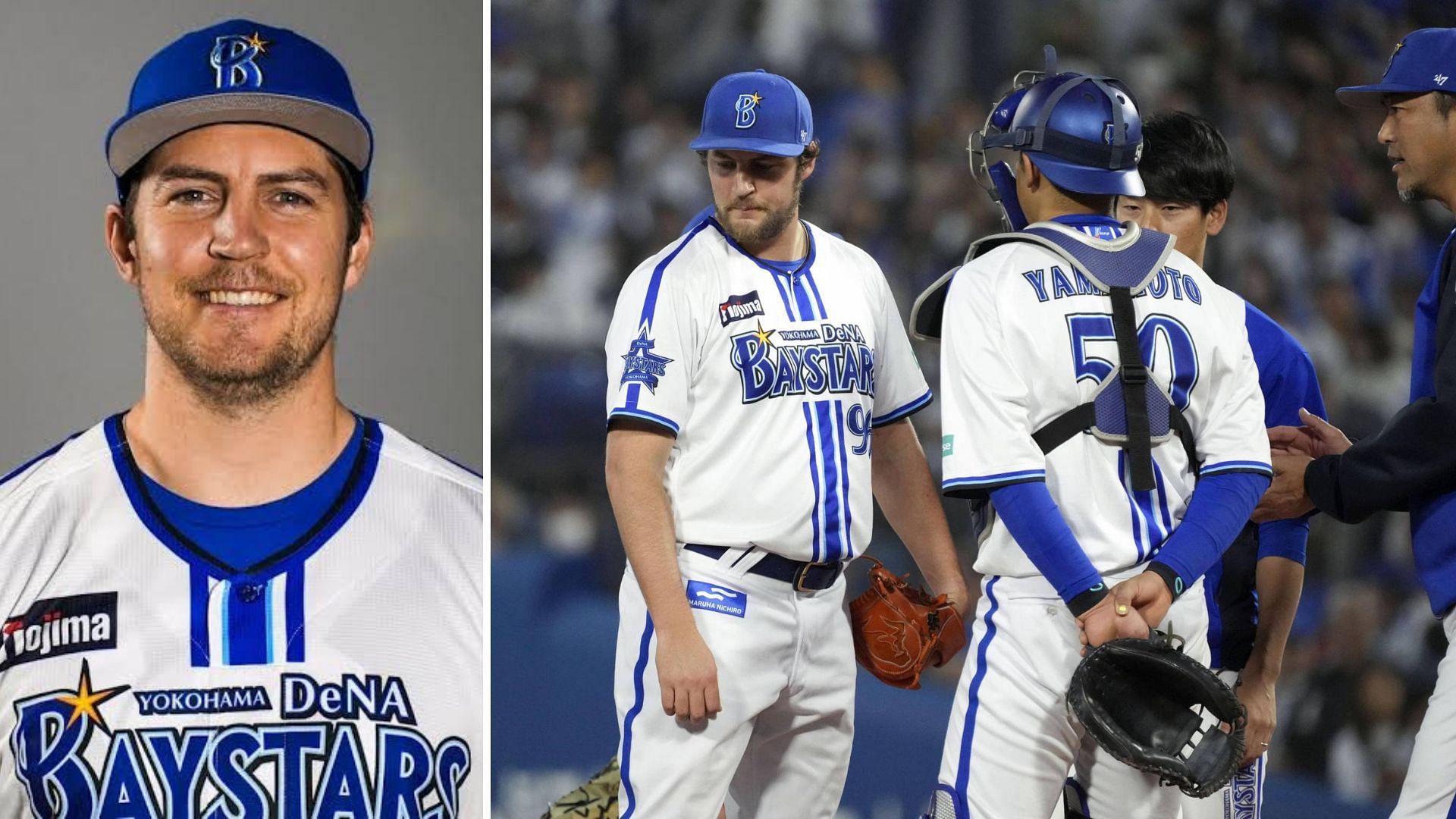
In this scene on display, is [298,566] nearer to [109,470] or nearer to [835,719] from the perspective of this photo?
[109,470]

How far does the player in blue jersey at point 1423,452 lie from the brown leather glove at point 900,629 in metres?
0.71

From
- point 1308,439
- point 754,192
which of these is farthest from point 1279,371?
point 754,192

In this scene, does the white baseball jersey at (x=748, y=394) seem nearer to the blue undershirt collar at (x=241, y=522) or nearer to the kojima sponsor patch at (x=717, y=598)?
the kojima sponsor patch at (x=717, y=598)

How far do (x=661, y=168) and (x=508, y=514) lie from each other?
1.27 metres

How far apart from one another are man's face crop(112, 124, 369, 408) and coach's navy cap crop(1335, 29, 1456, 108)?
2.05 meters

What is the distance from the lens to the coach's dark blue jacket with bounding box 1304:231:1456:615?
268 centimetres

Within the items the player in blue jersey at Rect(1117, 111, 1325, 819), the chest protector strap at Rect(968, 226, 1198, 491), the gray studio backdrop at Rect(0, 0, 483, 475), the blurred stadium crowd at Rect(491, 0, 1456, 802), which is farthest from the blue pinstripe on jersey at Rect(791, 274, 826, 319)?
the blurred stadium crowd at Rect(491, 0, 1456, 802)

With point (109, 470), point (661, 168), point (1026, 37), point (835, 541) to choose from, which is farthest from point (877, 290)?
point (1026, 37)

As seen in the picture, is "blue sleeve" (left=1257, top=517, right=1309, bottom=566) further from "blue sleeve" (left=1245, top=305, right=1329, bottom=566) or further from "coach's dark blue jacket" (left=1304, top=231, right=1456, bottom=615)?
"coach's dark blue jacket" (left=1304, top=231, right=1456, bottom=615)

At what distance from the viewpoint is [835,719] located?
3.03 meters

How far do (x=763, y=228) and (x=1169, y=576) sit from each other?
3.60 feet

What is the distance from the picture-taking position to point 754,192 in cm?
305

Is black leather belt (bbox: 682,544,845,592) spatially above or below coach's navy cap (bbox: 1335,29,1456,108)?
below

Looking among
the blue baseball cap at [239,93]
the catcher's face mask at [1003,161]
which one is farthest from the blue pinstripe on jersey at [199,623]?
the catcher's face mask at [1003,161]
